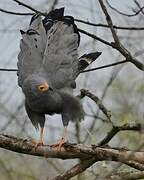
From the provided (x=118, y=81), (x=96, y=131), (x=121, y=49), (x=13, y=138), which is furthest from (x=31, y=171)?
(x=121, y=49)

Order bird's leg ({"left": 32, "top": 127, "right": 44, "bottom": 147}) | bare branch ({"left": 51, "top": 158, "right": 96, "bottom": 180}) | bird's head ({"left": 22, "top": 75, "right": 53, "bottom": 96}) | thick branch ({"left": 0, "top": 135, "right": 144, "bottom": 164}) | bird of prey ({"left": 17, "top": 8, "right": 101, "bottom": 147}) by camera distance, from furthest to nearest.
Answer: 1. bird of prey ({"left": 17, "top": 8, "right": 101, "bottom": 147})
2. bird's head ({"left": 22, "top": 75, "right": 53, "bottom": 96})
3. bird's leg ({"left": 32, "top": 127, "right": 44, "bottom": 147})
4. bare branch ({"left": 51, "top": 158, "right": 96, "bottom": 180})
5. thick branch ({"left": 0, "top": 135, "right": 144, "bottom": 164})

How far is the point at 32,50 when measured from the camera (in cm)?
473

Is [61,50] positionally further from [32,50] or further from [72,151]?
[72,151]

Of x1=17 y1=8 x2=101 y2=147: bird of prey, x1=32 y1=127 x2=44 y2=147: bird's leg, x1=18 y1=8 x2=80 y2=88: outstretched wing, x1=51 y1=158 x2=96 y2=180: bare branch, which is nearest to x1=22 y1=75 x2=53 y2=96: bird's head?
x1=17 y1=8 x2=101 y2=147: bird of prey

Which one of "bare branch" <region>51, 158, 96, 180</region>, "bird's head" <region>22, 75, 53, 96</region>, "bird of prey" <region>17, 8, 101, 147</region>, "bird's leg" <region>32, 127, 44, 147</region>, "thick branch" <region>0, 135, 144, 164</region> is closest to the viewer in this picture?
"thick branch" <region>0, 135, 144, 164</region>

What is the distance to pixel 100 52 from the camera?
5164 millimetres

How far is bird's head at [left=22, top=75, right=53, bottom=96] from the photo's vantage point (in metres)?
4.49

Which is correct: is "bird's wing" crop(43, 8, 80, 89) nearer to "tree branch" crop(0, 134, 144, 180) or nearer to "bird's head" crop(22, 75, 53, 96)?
"bird's head" crop(22, 75, 53, 96)

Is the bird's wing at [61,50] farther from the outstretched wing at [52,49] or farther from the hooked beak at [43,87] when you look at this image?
the hooked beak at [43,87]

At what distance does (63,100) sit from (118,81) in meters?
3.08

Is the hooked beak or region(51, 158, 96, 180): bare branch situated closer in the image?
region(51, 158, 96, 180): bare branch

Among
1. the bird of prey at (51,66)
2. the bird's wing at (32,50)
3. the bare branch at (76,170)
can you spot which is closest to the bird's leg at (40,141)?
the bird of prey at (51,66)

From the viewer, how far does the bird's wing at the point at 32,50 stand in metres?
4.69

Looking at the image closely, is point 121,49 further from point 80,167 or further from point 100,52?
point 100,52
